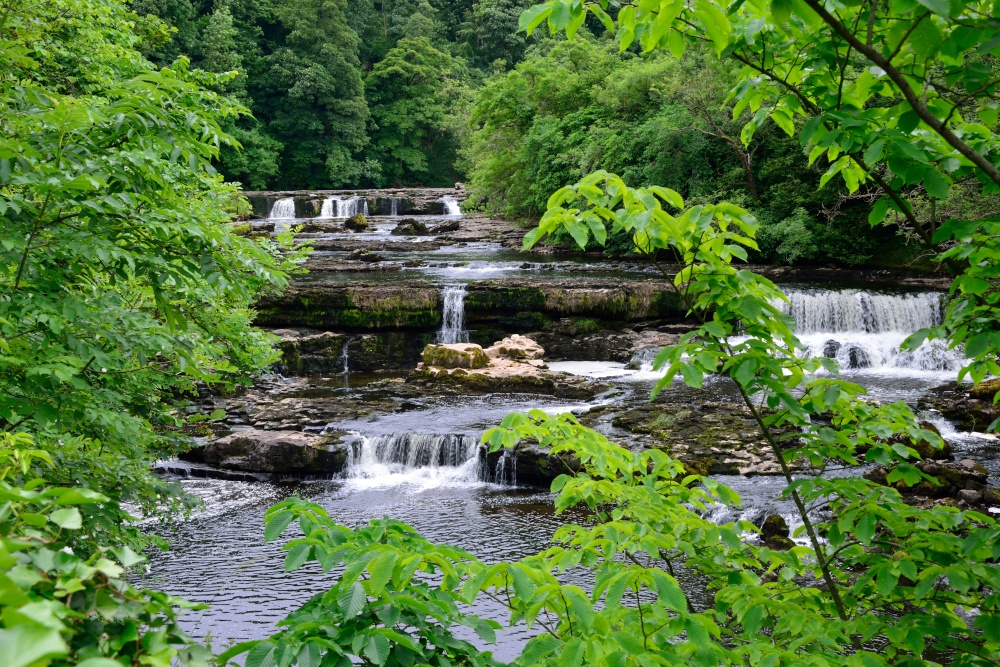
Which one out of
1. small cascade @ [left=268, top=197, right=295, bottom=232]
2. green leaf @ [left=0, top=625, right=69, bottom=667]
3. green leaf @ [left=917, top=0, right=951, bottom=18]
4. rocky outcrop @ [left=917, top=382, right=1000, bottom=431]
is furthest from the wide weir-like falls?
small cascade @ [left=268, top=197, right=295, bottom=232]

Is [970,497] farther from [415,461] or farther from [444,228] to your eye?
[444,228]

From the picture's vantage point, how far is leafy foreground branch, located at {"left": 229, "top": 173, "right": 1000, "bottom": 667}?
1.61m

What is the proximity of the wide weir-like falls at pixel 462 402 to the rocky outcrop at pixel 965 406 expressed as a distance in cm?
13

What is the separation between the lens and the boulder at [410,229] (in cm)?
2747

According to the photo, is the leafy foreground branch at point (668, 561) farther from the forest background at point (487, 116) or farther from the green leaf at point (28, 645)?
the forest background at point (487, 116)

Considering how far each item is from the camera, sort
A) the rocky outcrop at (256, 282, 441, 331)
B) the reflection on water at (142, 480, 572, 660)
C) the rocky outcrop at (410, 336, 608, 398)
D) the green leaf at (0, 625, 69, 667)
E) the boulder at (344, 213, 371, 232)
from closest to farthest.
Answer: the green leaf at (0, 625, 69, 667) → the reflection on water at (142, 480, 572, 660) → the rocky outcrop at (410, 336, 608, 398) → the rocky outcrop at (256, 282, 441, 331) → the boulder at (344, 213, 371, 232)

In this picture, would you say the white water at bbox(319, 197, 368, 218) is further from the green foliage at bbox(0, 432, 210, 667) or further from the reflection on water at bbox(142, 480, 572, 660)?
the green foliage at bbox(0, 432, 210, 667)

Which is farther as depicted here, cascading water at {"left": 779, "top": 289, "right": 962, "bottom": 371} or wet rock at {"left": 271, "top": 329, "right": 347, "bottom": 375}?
wet rock at {"left": 271, "top": 329, "right": 347, "bottom": 375}

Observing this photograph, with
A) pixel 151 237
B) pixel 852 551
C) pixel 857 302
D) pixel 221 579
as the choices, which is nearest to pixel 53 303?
pixel 151 237

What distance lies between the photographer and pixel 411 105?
150ft

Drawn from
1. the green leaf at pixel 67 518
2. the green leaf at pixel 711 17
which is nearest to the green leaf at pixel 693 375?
the green leaf at pixel 711 17

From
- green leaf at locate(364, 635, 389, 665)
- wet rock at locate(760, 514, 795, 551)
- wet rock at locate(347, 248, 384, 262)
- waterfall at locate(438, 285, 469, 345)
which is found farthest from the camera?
wet rock at locate(347, 248, 384, 262)

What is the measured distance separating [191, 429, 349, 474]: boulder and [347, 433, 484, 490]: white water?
0.31 meters

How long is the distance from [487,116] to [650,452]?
1006 inches
